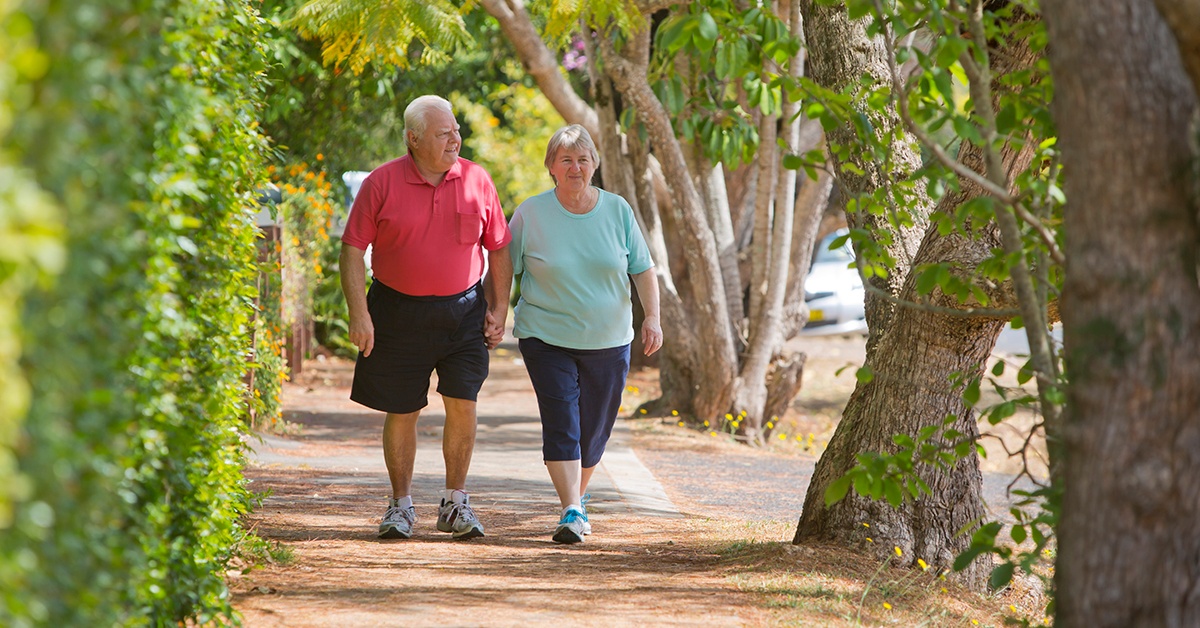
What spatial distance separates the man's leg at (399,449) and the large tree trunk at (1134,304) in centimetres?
339

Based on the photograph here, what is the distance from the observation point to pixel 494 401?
488 inches

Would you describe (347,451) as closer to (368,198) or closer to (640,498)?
(640,498)

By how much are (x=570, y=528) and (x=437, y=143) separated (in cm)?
181

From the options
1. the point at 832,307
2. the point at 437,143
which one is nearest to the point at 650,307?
the point at 437,143

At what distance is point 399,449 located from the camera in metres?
5.65

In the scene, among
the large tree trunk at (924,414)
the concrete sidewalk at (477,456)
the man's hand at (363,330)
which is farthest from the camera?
the concrete sidewalk at (477,456)

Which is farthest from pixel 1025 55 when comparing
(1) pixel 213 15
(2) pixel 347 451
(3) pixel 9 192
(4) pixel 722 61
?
(2) pixel 347 451

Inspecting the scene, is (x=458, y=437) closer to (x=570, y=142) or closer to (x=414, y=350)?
(x=414, y=350)

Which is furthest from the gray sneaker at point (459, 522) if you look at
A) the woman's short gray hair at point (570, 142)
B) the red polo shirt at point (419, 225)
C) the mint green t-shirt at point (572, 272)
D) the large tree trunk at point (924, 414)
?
the woman's short gray hair at point (570, 142)

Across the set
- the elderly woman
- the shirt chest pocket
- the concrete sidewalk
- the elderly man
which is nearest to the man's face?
the elderly man

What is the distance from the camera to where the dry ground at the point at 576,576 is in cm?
417

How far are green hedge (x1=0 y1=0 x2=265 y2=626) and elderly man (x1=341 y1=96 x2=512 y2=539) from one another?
1205mm

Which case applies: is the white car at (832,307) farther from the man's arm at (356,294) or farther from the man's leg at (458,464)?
the man's arm at (356,294)

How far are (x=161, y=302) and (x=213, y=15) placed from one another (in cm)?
92
